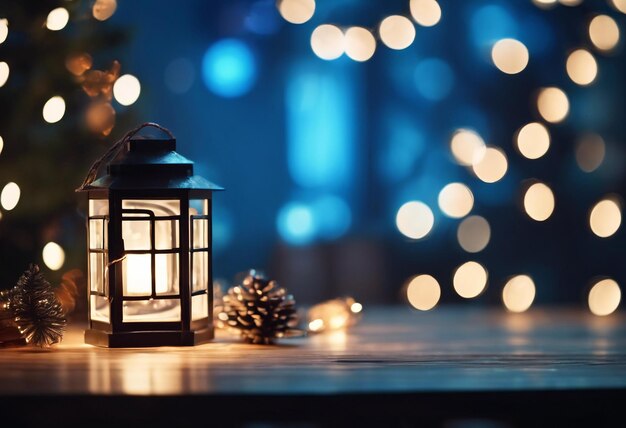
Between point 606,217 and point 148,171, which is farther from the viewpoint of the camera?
point 606,217

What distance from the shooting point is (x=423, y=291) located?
7.21ft

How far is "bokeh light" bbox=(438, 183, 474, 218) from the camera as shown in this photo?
218 cm

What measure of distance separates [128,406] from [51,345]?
38cm

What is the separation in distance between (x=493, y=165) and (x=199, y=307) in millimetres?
1203

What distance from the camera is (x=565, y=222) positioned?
2129 mm

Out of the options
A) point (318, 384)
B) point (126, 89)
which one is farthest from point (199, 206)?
point (126, 89)

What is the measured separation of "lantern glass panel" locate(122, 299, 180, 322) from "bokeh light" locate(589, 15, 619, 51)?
4.53 ft

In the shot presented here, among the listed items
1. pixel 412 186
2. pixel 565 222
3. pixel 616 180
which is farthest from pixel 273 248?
pixel 616 180

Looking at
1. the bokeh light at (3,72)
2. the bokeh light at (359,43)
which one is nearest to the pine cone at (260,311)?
the bokeh light at (3,72)

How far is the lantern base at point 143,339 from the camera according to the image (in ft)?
3.65

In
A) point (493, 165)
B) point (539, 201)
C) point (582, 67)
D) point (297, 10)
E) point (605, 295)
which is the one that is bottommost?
point (605, 295)

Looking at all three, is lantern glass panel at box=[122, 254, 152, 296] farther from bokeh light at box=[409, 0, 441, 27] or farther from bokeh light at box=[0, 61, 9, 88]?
bokeh light at box=[409, 0, 441, 27]

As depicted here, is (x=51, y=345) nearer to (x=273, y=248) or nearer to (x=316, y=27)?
(x=273, y=248)

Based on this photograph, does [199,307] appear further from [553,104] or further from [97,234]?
[553,104]
